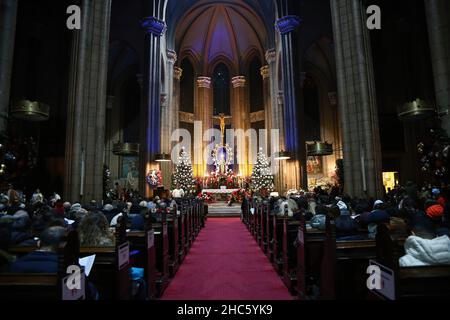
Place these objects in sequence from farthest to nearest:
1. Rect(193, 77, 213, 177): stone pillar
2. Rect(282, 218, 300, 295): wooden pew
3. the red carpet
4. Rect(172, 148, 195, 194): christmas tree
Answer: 1. Rect(193, 77, 213, 177): stone pillar
2. Rect(172, 148, 195, 194): christmas tree
3. Rect(282, 218, 300, 295): wooden pew
4. the red carpet

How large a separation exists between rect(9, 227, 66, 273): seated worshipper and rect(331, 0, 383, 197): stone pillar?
8.12 m

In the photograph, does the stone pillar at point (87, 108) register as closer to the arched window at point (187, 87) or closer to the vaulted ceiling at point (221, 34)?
the vaulted ceiling at point (221, 34)

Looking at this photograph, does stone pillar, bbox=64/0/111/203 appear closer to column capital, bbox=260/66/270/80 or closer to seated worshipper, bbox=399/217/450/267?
seated worshipper, bbox=399/217/450/267

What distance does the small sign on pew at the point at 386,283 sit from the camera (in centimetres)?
185

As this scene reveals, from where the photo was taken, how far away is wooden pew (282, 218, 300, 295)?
14.0ft

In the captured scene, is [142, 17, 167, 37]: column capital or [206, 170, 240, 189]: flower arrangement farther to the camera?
[206, 170, 240, 189]: flower arrangement

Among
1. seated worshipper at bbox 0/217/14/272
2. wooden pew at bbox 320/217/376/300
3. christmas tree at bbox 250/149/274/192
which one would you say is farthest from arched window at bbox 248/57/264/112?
seated worshipper at bbox 0/217/14/272

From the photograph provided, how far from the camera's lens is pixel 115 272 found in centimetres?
255

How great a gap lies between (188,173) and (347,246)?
686 inches

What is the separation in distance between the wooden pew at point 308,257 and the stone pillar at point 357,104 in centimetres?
540

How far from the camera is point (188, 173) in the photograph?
20031 millimetres

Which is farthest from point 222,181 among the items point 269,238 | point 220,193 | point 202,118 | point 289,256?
point 289,256

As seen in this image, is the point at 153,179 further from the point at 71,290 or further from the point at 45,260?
the point at 71,290

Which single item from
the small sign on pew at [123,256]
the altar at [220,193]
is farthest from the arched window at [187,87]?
the small sign on pew at [123,256]
